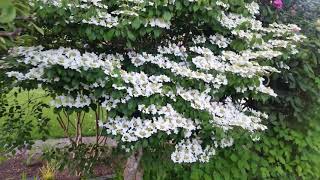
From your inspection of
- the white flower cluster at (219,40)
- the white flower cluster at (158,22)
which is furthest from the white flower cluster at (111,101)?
the white flower cluster at (219,40)

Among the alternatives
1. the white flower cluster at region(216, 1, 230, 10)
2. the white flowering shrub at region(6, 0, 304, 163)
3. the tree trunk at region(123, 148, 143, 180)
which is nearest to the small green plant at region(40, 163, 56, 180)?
the tree trunk at region(123, 148, 143, 180)

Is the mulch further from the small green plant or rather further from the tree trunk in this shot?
the tree trunk

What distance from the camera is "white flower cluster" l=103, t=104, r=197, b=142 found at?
254 cm

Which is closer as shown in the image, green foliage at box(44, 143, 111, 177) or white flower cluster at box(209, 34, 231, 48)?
white flower cluster at box(209, 34, 231, 48)

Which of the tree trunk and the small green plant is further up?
the tree trunk

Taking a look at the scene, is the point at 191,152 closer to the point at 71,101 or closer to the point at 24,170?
the point at 71,101

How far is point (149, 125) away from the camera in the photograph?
8.41ft

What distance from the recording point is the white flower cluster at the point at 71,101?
2680 mm

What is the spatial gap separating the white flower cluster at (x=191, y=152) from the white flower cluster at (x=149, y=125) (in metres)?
0.23

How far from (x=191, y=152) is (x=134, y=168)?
0.55 meters

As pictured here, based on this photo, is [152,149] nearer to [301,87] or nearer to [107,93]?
[107,93]

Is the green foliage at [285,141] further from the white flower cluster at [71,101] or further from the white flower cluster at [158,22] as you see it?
the white flower cluster at [158,22]

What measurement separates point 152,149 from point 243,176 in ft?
3.01

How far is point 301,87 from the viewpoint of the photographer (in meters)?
3.35
